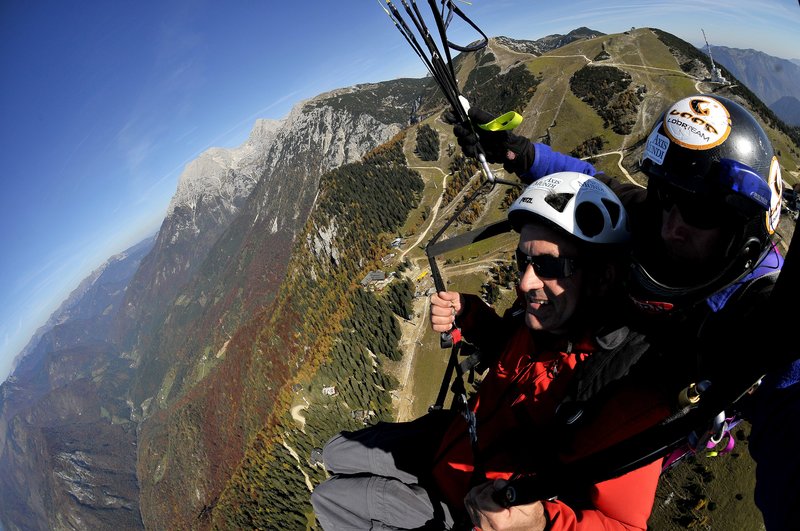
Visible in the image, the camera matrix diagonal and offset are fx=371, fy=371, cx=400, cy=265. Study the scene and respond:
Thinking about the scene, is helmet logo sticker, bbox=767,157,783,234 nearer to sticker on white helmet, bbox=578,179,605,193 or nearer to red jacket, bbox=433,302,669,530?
sticker on white helmet, bbox=578,179,605,193

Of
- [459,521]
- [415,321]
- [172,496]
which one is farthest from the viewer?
[172,496]

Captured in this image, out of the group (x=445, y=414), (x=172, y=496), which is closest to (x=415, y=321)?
A: (x=445, y=414)

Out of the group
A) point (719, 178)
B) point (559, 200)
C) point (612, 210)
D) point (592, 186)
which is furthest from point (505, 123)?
point (719, 178)

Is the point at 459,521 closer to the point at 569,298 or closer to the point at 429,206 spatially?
the point at 569,298

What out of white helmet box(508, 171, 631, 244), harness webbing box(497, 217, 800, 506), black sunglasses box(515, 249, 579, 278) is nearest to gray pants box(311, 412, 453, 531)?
harness webbing box(497, 217, 800, 506)

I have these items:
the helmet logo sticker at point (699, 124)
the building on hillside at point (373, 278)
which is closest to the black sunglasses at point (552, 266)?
the helmet logo sticker at point (699, 124)

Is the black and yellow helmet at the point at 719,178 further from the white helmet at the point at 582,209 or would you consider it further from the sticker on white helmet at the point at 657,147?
the white helmet at the point at 582,209

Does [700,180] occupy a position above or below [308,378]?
above
